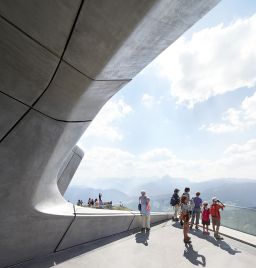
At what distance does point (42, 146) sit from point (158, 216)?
9077mm

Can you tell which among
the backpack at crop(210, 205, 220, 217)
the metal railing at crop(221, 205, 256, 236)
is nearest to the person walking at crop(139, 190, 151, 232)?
the backpack at crop(210, 205, 220, 217)

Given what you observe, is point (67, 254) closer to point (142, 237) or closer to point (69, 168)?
point (142, 237)

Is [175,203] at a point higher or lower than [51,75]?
lower

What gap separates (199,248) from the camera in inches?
333

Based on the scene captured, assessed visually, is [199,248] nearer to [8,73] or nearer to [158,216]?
[158,216]

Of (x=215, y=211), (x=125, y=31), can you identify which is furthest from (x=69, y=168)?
(x=125, y=31)

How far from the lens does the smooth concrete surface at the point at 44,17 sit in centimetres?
270

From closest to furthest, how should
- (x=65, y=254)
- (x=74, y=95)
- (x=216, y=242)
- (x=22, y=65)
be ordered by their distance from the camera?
(x=22, y=65), (x=74, y=95), (x=65, y=254), (x=216, y=242)

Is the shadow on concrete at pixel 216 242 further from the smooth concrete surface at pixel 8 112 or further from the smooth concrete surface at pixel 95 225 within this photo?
the smooth concrete surface at pixel 8 112

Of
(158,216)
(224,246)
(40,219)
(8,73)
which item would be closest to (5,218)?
(40,219)

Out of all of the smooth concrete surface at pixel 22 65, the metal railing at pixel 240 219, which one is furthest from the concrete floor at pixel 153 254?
the smooth concrete surface at pixel 22 65

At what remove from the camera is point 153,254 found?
7758mm

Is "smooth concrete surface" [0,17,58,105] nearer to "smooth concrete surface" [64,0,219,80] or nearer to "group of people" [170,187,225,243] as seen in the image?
"smooth concrete surface" [64,0,219,80]

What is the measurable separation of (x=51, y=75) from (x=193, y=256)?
22.3 feet
